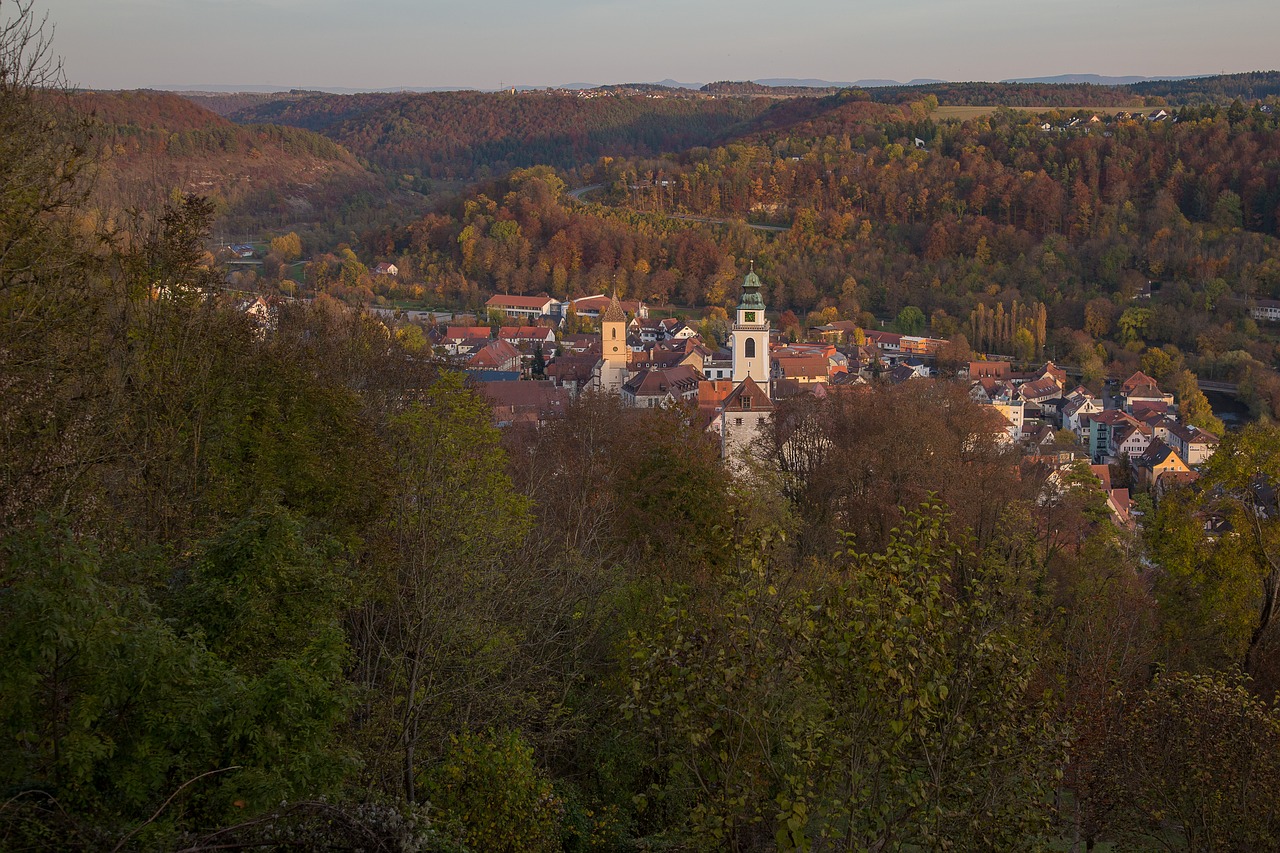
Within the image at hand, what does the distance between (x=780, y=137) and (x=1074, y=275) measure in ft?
154

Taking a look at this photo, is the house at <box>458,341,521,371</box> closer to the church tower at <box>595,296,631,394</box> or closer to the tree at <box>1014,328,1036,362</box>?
the church tower at <box>595,296,631,394</box>

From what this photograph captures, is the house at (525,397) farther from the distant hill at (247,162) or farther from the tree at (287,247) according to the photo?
the distant hill at (247,162)

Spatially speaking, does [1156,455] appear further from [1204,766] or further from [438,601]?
[438,601]

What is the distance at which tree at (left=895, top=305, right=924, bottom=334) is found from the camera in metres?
81.4

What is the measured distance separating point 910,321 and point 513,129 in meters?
116

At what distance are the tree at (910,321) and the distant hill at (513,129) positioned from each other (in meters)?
89.0

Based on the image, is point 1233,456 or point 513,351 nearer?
point 1233,456

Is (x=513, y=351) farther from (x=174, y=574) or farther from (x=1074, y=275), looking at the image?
(x=174, y=574)

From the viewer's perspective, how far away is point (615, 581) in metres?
13.8

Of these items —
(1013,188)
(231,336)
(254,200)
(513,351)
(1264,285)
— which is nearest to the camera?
(231,336)

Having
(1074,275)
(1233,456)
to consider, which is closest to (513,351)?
(1074,275)

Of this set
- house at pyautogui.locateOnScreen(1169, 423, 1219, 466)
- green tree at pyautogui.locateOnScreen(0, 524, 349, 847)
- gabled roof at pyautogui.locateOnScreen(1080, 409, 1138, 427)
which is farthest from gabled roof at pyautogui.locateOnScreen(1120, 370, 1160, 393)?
green tree at pyautogui.locateOnScreen(0, 524, 349, 847)

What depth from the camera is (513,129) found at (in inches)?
7205

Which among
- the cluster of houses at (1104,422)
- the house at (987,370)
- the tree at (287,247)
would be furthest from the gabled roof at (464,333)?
the cluster of houses at (1104,422)
